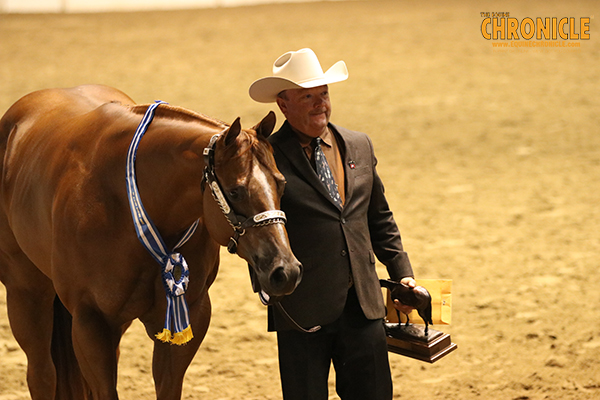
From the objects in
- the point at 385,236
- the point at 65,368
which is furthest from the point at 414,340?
the point at 65,368

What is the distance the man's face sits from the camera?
8.91ft

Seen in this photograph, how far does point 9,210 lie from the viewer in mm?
3395

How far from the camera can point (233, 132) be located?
2383 millimetres

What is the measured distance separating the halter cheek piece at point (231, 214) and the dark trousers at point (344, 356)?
60 cm

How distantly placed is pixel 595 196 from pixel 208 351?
14.7ft

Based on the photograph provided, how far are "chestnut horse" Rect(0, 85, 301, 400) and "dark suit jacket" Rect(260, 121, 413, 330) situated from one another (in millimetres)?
237

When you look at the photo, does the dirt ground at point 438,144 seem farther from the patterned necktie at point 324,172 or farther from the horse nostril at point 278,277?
the horse nostril at point 278,277

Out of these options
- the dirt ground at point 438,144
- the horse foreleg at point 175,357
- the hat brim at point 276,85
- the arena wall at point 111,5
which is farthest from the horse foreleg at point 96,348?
the arena wall at point 111,5

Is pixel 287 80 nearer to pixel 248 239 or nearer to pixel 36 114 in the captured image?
pixel 248 239

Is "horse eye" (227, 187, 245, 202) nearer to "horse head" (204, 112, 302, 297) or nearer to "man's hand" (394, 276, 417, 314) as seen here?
"horse head" (204, 112, 302, 297)

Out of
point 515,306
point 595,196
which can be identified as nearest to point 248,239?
point 515,306

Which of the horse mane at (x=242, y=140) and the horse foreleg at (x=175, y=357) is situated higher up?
the horse mane at (x=242, y=140)

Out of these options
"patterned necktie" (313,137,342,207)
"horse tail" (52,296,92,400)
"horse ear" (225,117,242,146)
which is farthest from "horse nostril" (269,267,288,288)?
"horse tail" (52,296,92,400)

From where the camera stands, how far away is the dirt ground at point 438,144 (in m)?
4.43
